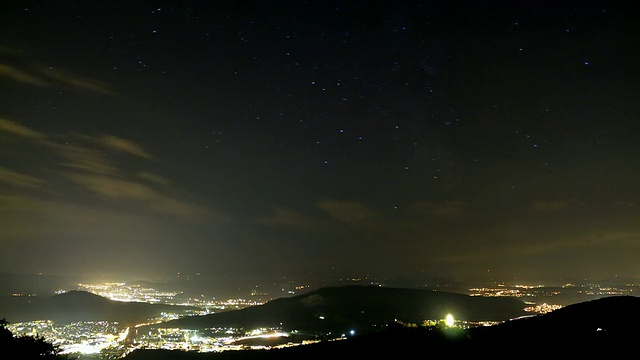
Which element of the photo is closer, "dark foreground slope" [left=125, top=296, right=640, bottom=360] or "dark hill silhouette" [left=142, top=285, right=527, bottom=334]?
"dark foreground slope" [left=125, top=296, right=640, bottom=360]

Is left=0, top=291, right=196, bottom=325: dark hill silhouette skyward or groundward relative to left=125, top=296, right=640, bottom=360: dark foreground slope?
skyward

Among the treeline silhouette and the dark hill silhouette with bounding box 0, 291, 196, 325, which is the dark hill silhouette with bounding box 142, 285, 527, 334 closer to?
the dark hill silhouette with bounding box 0, 291, 196, 325

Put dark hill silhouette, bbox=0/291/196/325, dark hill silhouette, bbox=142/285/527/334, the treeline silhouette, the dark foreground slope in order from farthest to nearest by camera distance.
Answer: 1. dark hill silhouette, bbox=0/291/196/325
2. dark hill silhouette, bbox=142/285/527/334
3. the treeline silhouette
4. the dark foreground slope

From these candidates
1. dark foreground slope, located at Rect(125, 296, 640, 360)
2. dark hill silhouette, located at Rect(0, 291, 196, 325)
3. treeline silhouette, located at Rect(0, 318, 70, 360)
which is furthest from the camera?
dark hill silhouette, located at Rect(0, 291, 196, 325)

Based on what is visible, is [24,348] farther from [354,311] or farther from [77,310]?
[77,310]

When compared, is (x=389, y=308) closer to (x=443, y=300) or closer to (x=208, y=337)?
(x=443, y=300)

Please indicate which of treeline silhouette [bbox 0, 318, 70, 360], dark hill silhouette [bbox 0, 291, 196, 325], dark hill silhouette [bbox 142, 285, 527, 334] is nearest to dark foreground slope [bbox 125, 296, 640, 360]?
treeline silhouette [bbox 0, 318, 70, 360]

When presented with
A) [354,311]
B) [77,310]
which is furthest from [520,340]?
[77,310]
